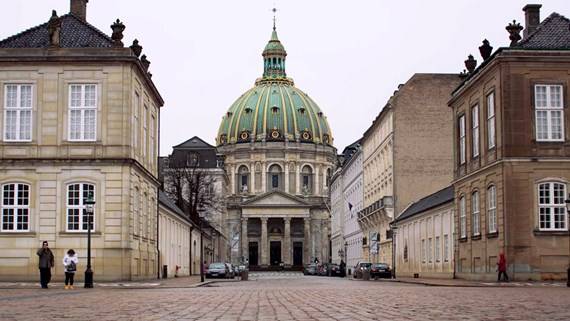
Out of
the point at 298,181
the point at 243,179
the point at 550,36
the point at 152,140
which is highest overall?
the point at 243,179

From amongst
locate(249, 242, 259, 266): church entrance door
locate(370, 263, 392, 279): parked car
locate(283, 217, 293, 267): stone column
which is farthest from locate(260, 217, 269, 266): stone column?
locate(370, 263, 392, 279): parked car

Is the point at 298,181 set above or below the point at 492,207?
above

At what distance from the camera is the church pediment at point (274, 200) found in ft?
557

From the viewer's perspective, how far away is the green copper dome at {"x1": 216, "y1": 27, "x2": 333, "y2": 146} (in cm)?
18500

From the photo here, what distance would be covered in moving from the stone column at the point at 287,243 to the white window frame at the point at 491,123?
5114 inches

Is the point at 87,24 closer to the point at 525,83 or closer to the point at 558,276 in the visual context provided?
the point at 525,83

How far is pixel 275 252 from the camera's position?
591 feet

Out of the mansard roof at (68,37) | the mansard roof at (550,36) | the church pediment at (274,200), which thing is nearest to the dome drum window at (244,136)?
the church pediment at (274,200)

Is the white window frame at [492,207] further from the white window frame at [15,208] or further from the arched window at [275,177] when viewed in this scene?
the arched window at [275,177]

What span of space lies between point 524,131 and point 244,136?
146425 millimetres

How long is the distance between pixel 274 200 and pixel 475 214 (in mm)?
125569

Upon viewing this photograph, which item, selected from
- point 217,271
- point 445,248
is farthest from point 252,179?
point 445,248

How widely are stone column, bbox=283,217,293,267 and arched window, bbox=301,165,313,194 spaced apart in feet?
37.6

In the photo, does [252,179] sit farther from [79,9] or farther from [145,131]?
[79,9]
